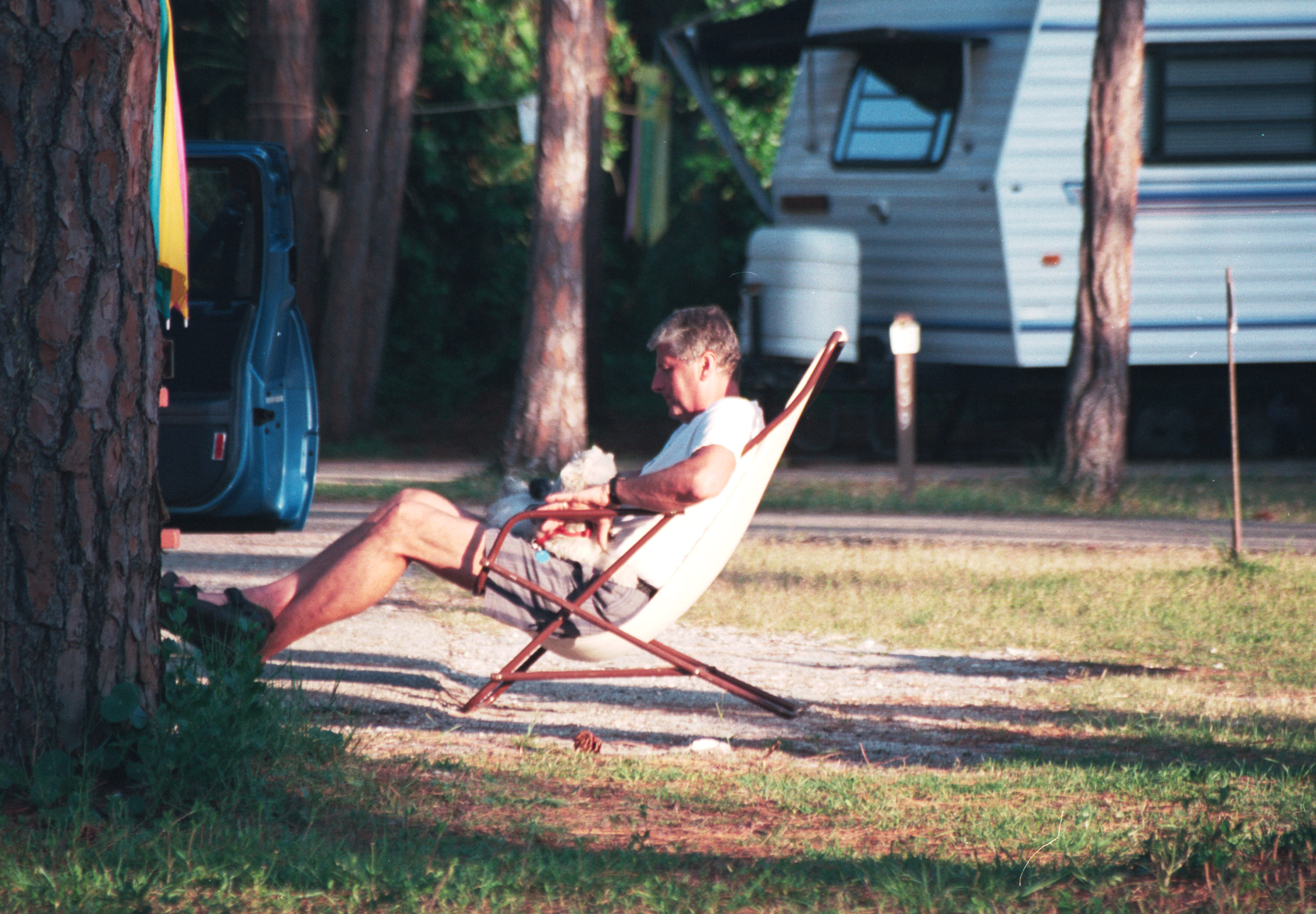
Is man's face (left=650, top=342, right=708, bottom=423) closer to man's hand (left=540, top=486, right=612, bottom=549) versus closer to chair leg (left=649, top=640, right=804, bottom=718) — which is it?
man's hand (left=540, top=486, right=612, bottom=549)

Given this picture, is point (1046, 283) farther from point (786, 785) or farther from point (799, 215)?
point (786, 785)

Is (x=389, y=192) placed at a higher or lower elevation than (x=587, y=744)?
higher

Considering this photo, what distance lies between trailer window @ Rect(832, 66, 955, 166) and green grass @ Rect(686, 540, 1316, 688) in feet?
13.7

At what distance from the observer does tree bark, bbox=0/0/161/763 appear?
3.43 m

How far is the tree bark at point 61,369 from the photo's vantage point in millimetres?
3434

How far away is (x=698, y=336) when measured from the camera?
4.78 m

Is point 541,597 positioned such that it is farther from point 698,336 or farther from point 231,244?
point 231,244

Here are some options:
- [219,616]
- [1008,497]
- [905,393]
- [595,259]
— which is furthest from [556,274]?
[219,616]

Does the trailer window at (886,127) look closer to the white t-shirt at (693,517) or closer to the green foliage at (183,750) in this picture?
the white t-shirt at (693,517)

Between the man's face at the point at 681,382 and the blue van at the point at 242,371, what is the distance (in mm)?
2424

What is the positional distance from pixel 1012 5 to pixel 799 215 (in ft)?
7.36

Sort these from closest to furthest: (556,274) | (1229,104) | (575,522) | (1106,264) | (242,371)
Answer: (575,522) < (242,371) < (1106,264) < (556,274) < (1229,104)

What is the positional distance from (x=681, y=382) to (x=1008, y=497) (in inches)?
225

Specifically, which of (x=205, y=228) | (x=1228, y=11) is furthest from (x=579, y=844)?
(x=1228, y=11)
